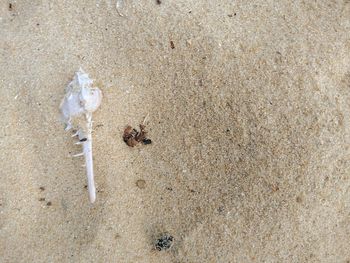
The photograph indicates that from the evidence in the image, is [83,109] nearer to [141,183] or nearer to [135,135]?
[135,135]

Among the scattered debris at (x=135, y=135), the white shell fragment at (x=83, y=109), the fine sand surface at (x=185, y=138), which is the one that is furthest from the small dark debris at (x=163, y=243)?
the scattered debris at (x=135, y=135)

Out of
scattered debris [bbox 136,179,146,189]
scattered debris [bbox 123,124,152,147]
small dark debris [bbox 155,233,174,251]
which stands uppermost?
scattered debris [bbox 123,124,152,147]

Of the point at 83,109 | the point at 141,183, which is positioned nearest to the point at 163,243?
the point at 141,183

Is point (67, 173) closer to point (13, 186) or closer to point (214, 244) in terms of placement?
point (13, 186)

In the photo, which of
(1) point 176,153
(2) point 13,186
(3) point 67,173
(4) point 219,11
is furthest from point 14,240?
(4) point 219,11

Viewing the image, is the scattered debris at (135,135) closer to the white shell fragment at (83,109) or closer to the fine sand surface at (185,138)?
the fine sand surface at (185,138)

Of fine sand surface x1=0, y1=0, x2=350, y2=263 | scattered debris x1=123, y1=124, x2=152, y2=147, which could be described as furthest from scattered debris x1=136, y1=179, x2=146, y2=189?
scattered debris x1=123, y1=124, x2=152, y2=147

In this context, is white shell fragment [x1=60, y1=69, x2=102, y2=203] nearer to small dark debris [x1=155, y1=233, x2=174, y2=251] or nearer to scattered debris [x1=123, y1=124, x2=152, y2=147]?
scattered debris [x1=123, y1=124, x2=152, y2=147]
